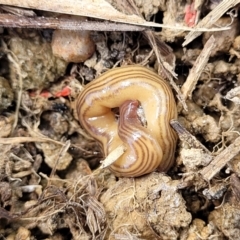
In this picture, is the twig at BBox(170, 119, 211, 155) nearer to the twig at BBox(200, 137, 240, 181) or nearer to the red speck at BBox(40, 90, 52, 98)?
the twig at BBox(200, 137, 240, 181)

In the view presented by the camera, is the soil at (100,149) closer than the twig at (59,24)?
Yes

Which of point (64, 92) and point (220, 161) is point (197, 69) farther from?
point (64, 92)

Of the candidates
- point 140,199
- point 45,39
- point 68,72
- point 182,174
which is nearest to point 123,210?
point 140,199

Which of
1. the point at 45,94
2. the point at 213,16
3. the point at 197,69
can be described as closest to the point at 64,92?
the point at 45,94

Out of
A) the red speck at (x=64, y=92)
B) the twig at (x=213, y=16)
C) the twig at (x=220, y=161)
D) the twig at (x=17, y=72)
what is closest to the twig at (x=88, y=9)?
the twig at (x=213, y=16)

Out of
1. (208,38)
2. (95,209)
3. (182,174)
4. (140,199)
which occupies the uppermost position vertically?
(208,38)

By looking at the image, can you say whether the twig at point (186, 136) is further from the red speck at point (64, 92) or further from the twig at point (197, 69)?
the red speck at point (64, 92)

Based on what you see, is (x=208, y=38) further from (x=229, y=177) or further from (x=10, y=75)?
(x=10, y=75)
